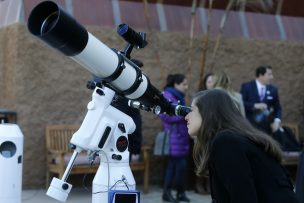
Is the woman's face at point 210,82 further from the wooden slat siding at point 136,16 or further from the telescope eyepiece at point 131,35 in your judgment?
the telescope eyepiece at point 131,35

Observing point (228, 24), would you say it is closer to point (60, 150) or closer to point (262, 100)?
point (262, 100)

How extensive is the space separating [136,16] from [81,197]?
10.2 ft

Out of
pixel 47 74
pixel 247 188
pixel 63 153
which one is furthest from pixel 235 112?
pixel 47 74

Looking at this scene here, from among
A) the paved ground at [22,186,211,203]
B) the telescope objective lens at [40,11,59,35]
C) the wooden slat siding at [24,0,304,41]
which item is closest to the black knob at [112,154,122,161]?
the telescope objective lens at [40,11,59,35]

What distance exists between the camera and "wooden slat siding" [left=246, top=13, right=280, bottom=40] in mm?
9617

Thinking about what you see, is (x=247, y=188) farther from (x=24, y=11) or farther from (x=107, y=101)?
(x=24, y=11)

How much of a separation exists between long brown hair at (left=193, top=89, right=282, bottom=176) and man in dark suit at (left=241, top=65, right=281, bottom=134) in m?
5.05

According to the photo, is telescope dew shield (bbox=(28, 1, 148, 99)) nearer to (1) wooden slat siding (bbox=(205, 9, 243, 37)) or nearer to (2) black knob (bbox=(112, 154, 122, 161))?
(2) black knob (bbox=(112, 154, 122, 161))

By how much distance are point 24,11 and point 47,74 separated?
991mm

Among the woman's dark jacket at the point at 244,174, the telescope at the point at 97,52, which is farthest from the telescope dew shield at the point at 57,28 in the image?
the woman's dark jacket at the point at 244,174

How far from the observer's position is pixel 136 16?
868cm

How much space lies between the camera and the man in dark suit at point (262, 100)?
813cm

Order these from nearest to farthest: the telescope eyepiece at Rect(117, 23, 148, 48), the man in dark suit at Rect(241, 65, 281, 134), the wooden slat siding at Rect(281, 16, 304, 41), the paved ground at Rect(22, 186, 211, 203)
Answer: the telescope eyepiece at Rect(117, 23, 148, 48)
the paved ground at Rect(22, 186, 211, 203)
the man in dark suit at Rect(241, 65, 281, 134)
the wooden slat siding at Rect(281, 16, 304, 41)

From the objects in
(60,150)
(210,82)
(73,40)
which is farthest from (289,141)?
(73,40)
